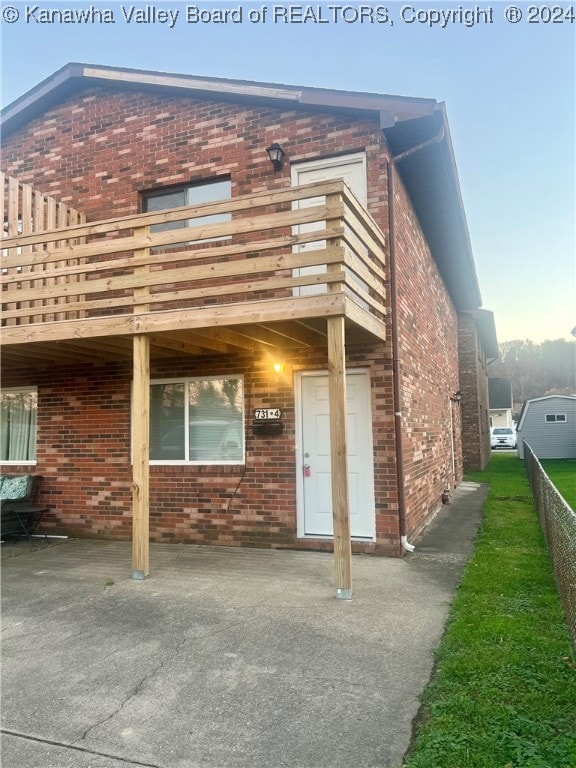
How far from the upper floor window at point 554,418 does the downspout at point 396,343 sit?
22.6m

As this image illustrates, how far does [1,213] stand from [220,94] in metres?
3.54

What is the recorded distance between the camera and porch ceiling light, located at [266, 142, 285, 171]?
283 inches

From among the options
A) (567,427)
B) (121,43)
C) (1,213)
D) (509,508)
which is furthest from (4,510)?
(567,427)

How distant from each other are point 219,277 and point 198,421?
2578 millimetres

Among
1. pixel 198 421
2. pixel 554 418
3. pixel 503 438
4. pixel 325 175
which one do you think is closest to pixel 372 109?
pixel 325 175

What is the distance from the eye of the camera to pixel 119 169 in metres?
8.40

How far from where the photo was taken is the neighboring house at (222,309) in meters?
5.57

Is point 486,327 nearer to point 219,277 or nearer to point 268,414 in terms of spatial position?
point 268,414

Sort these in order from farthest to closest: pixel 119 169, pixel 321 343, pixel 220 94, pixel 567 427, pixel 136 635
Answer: pixel 567 427
pixel 119 169
pixel 220 94
pixel 321 343
pixel 136 635

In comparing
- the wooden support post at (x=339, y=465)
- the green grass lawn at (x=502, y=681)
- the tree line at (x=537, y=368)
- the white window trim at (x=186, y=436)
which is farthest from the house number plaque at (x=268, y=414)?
the tree line at (x=537, y=368)

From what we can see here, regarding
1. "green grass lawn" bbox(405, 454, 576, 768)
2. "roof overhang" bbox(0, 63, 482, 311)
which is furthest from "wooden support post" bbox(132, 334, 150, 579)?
"roof overhang" bbox(0, 63, 482, 311)

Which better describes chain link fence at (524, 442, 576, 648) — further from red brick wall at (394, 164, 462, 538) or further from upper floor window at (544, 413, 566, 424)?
upper floor window at (544, 413, 566, 424)

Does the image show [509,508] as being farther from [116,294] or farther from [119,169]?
[119,169]

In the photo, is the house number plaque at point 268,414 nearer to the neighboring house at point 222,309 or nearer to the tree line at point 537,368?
the neighboring house at point 222,309
